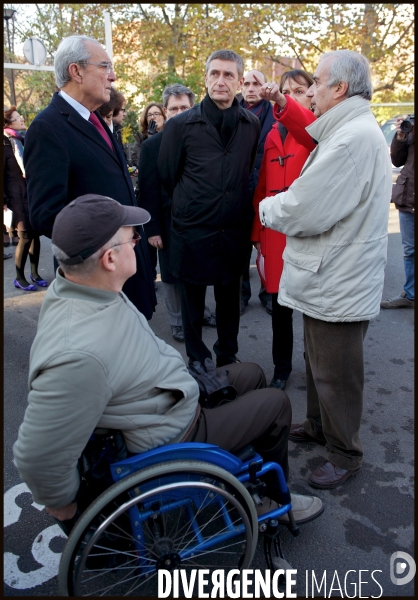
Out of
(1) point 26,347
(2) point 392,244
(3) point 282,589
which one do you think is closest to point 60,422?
(3) point 282,589

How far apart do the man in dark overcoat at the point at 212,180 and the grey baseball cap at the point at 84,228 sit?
1424 mm

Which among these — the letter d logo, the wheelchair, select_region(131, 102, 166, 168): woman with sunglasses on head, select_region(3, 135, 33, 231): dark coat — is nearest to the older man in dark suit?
the wheelchair

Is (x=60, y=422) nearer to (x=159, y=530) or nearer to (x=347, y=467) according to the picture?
(x=159, y=530)

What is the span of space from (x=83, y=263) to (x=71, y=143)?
108 cm

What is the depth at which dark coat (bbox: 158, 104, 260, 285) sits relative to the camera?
2.96 meters

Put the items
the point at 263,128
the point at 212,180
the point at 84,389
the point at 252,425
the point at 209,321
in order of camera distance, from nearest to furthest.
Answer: the point at 84,389, the point at 252,425, the point at 212,180, the point at 263,128, the point at 209,321

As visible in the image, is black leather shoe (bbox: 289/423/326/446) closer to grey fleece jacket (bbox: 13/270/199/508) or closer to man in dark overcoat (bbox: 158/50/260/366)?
man in dark overcoat (bbox: 158/50/260/366)

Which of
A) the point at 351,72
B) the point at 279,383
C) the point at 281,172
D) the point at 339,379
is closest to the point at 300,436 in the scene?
the point at 279,383

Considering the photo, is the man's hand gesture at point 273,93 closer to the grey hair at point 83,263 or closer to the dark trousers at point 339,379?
the dark trousers at point 339,379

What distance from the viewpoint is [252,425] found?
192cm

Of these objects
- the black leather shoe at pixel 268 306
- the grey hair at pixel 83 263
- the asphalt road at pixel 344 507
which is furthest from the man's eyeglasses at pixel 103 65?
the black leather shoe at pixel 268 306

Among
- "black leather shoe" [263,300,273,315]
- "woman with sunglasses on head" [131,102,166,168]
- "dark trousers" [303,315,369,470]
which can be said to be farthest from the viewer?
"woman with sunglasses on head" [131,102,166,168]

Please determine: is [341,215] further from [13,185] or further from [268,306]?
[13,185]

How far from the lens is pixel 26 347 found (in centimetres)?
423
